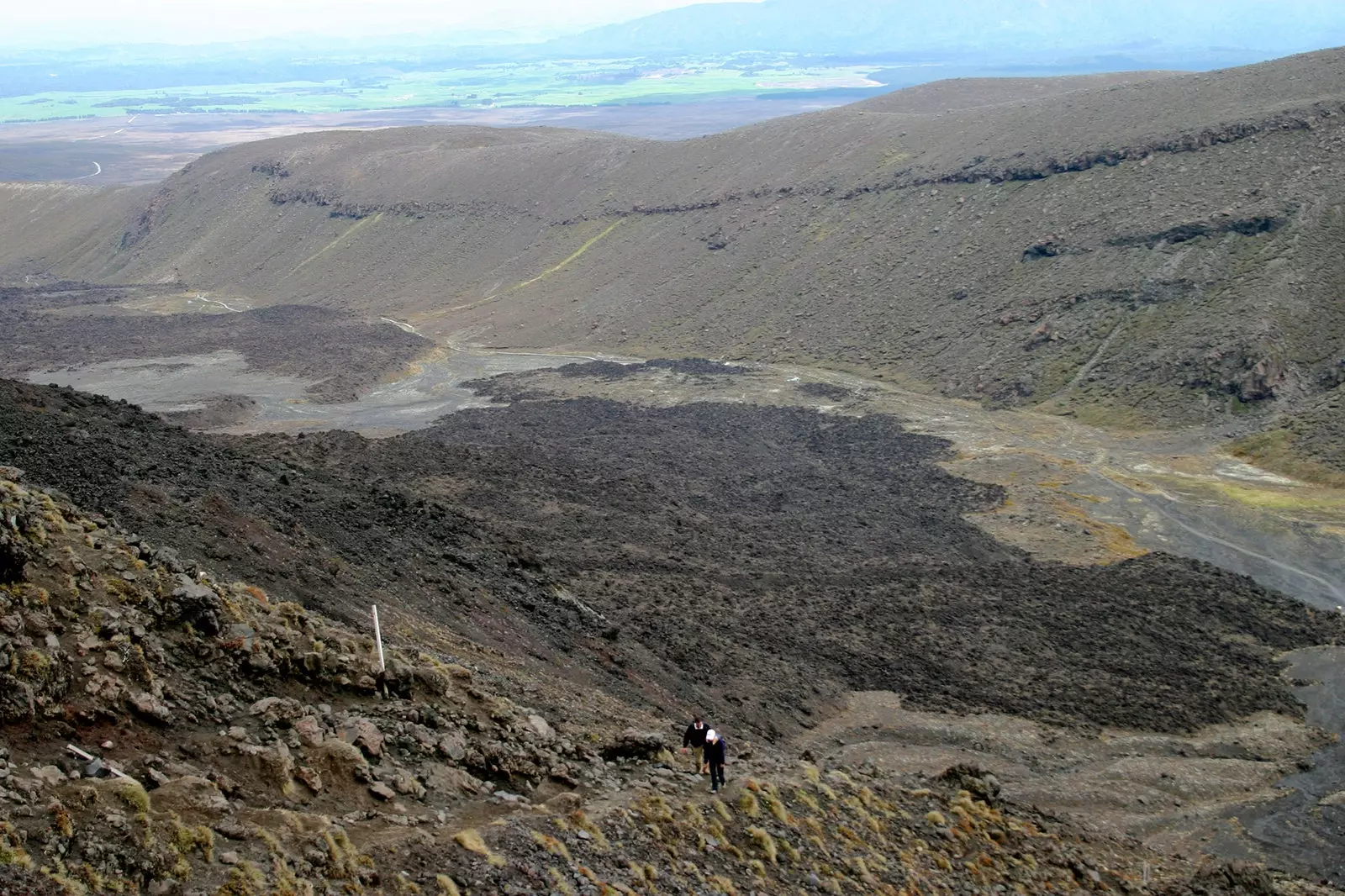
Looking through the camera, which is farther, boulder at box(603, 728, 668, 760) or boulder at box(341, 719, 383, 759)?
boulder at box(603, 728, 668, 760)

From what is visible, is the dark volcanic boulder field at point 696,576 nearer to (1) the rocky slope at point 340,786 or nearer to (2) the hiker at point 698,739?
(1) the rocky slope at point 340,786

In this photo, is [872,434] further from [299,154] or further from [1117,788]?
[299,154]

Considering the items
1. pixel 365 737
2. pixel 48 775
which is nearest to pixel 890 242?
pixel 365 737

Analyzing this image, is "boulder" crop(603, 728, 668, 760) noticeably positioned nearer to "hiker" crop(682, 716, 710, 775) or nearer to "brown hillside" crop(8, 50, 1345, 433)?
"hiker" crop(682, 716, 710, 775)

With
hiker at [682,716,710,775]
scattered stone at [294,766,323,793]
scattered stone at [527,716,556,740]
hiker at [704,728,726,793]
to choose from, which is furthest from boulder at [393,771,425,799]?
hiker at [682,716,710,775]

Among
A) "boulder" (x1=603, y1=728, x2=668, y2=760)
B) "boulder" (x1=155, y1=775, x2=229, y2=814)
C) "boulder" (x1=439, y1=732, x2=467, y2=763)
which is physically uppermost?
"boulder" (x1=155, y1=775, x2=229, y2=814)

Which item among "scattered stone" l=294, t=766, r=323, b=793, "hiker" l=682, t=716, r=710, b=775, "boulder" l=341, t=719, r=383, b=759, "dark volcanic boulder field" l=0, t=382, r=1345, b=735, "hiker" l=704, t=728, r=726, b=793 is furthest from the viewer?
"dark volcanic boulder field" l=0, t=382, r=1345, b=735
